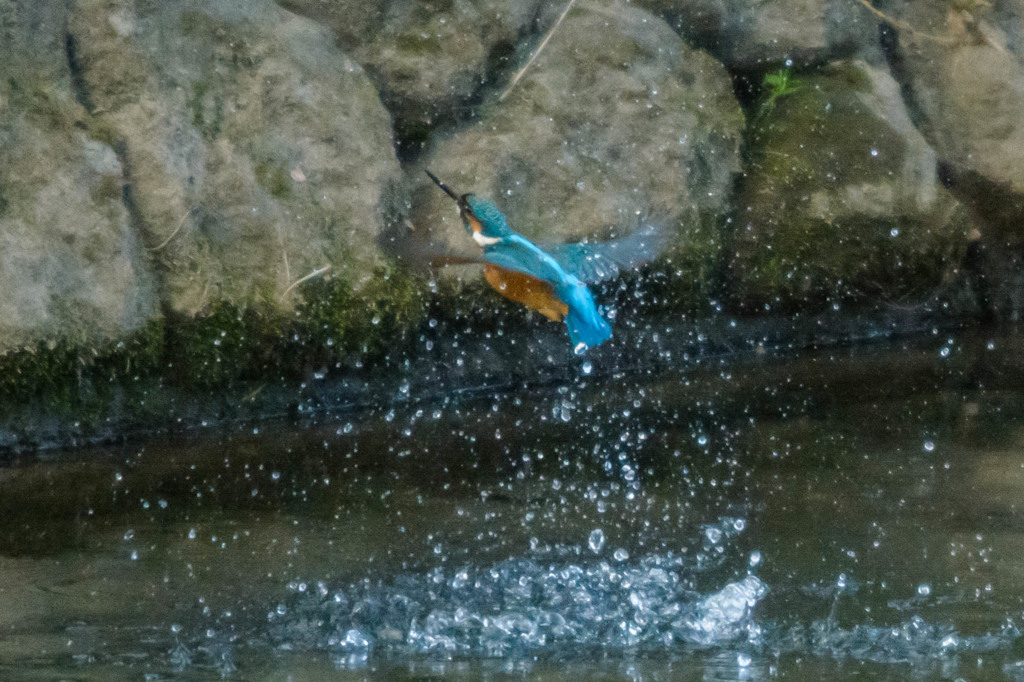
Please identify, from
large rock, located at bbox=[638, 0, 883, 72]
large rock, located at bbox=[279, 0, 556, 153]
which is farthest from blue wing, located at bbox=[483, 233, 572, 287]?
large rock, located at bbox=[638, 0, 883, 72]

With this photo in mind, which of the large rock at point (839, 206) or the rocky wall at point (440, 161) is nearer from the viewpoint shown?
the rocky wall at point (440, 161)

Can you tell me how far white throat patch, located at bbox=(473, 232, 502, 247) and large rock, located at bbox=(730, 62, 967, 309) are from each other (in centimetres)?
218

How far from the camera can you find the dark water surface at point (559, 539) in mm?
2117

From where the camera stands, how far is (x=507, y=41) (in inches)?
169

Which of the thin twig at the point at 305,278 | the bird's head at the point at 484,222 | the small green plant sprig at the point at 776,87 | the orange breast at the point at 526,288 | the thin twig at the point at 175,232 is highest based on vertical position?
the bird's head at the point at 484,222

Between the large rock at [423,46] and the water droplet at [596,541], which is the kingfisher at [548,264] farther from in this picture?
the large rock at [423,46]

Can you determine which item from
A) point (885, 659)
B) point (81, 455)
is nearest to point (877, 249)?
point (885, 659)

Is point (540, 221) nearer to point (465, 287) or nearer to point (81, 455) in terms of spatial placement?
point (465, 287)

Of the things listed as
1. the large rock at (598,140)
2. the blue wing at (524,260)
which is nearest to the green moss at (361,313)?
the large rock at (598,140)

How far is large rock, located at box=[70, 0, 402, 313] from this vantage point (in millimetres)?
3627

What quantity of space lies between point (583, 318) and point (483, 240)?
0.31 meters

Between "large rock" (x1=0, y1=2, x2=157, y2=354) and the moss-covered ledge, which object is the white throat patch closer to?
the moss-covered ledge

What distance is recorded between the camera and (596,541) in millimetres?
2734

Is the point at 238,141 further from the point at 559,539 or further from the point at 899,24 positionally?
the point at 899,24
